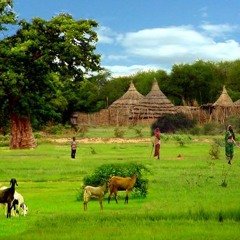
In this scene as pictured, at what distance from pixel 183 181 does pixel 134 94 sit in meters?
66.3

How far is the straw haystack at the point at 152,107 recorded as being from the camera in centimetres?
8056

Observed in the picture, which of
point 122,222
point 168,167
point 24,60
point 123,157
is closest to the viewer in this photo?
point 122,222

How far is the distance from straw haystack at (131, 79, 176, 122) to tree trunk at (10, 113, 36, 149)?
34.5 meters

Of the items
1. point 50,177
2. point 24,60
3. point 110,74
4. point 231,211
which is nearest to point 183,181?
point 50,177

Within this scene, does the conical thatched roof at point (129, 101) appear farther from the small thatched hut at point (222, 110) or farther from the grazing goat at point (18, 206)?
the grazing goat at point (18, 206)

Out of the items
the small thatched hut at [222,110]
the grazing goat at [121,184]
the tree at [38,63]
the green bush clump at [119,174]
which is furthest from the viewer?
the small thatched hut at [222,110]

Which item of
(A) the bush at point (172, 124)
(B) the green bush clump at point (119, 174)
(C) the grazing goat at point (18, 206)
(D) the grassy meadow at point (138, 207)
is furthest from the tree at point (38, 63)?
(C) the grazing goat at point (18, 206)

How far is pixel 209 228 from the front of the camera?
508 inches

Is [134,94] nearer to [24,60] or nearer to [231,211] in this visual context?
[24,60]

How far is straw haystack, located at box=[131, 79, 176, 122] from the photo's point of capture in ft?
264

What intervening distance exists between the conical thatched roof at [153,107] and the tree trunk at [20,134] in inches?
1358

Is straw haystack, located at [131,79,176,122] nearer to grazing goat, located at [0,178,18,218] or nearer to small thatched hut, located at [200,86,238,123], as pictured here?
small thatched hut, located at [200,86,238,123]

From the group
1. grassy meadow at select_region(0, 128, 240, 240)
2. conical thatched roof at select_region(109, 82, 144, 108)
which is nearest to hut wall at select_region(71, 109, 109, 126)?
conical thatched roof at select_region(109, 82, 144, 108)

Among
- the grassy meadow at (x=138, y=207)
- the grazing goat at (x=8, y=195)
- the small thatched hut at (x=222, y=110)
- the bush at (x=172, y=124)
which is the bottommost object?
the grassy meadow at (x=138, y=207)
